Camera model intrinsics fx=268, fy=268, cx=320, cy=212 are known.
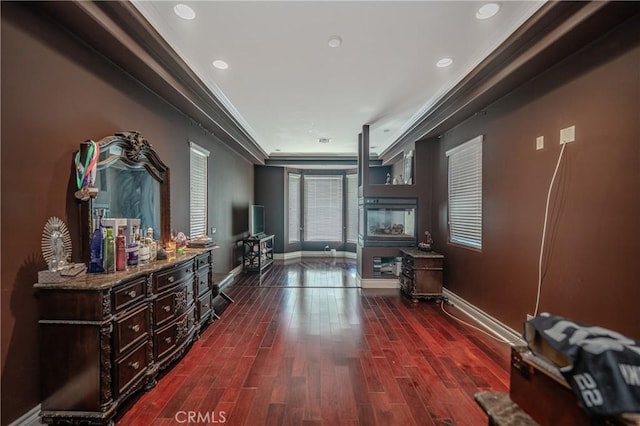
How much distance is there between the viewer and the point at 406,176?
5.47 meters

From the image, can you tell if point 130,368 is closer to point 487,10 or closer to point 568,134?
point 487,10

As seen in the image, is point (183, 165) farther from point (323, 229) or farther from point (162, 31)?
point (323, 229)

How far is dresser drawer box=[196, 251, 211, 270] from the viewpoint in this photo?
304cm

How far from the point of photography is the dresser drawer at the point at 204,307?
307 cm

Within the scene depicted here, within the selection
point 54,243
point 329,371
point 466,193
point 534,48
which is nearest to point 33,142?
point 54,243

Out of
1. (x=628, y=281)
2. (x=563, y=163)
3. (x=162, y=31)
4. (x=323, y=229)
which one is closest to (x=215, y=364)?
(x=162, y=31)

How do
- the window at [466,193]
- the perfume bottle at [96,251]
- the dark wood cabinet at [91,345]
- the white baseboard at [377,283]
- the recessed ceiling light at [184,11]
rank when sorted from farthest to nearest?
the white baseboard at [377,283] → the window at [466,193] → the recessed ceiling light at [184,11] → the perfume bottle at [96,251] → the dark wood cabinet at [91,345]

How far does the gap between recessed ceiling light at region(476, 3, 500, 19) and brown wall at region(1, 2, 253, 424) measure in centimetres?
308

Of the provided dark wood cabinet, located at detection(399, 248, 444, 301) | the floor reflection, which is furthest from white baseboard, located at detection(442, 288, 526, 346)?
the floor reflection

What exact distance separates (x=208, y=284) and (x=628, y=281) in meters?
3.84

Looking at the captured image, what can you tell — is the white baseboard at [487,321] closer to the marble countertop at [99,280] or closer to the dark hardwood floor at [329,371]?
the dark hardwood floor at [329,371]

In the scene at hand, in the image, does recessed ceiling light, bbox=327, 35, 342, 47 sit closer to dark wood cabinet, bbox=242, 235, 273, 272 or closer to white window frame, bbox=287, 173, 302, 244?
dark wood cabinet, bbox=242, 235, 273, 272

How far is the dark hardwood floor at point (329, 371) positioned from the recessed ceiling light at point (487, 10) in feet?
9.76

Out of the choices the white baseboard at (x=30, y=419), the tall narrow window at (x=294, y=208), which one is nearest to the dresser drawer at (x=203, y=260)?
the white baseboard at (x=30, y=419)
